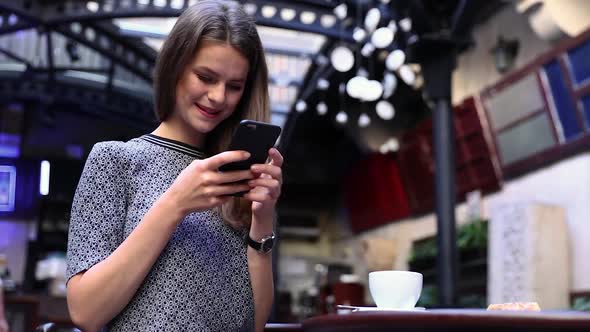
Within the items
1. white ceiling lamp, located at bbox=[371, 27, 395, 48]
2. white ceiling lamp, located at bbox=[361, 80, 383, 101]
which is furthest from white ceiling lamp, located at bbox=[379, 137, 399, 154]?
white ceiling lamp, located at bbox=[371, 27, 395, 48]

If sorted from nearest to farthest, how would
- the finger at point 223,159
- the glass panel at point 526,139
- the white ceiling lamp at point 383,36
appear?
the finger at point 223,159 → the white ceiling lamp at point 383,36 → the glass panel at point 526,139

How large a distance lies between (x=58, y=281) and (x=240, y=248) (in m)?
10.5

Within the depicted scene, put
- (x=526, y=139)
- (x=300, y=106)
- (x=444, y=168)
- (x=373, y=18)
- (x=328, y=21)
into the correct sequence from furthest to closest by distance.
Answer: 1. (x=300, y=106)
2. (x=328, y=21)
3. (x=526, y=139)
4. (x=444, y=168)
5. (x=373, y=18)

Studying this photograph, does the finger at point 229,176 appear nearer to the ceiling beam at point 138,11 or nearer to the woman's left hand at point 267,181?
the woman's left hand at point 267,181

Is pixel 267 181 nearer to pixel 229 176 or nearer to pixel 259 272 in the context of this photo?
pixel 229 176

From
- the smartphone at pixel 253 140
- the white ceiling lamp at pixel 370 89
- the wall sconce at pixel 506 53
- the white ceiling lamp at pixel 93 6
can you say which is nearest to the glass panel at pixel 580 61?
the wall sconce at pixel 506 53

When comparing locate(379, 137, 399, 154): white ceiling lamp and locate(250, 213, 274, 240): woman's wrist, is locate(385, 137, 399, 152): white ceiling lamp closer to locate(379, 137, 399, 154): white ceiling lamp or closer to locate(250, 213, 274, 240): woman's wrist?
locate(379, 137, 399, 154): white ceiling lamp

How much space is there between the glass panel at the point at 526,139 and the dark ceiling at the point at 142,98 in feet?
4.65

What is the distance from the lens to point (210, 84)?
146 centimetres

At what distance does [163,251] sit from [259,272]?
0.22 metres

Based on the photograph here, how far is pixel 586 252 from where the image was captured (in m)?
7.04

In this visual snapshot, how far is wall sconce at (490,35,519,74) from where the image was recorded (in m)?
8.16

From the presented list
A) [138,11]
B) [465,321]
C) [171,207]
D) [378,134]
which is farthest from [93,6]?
[465,321]

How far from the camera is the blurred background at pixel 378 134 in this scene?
6695mm
